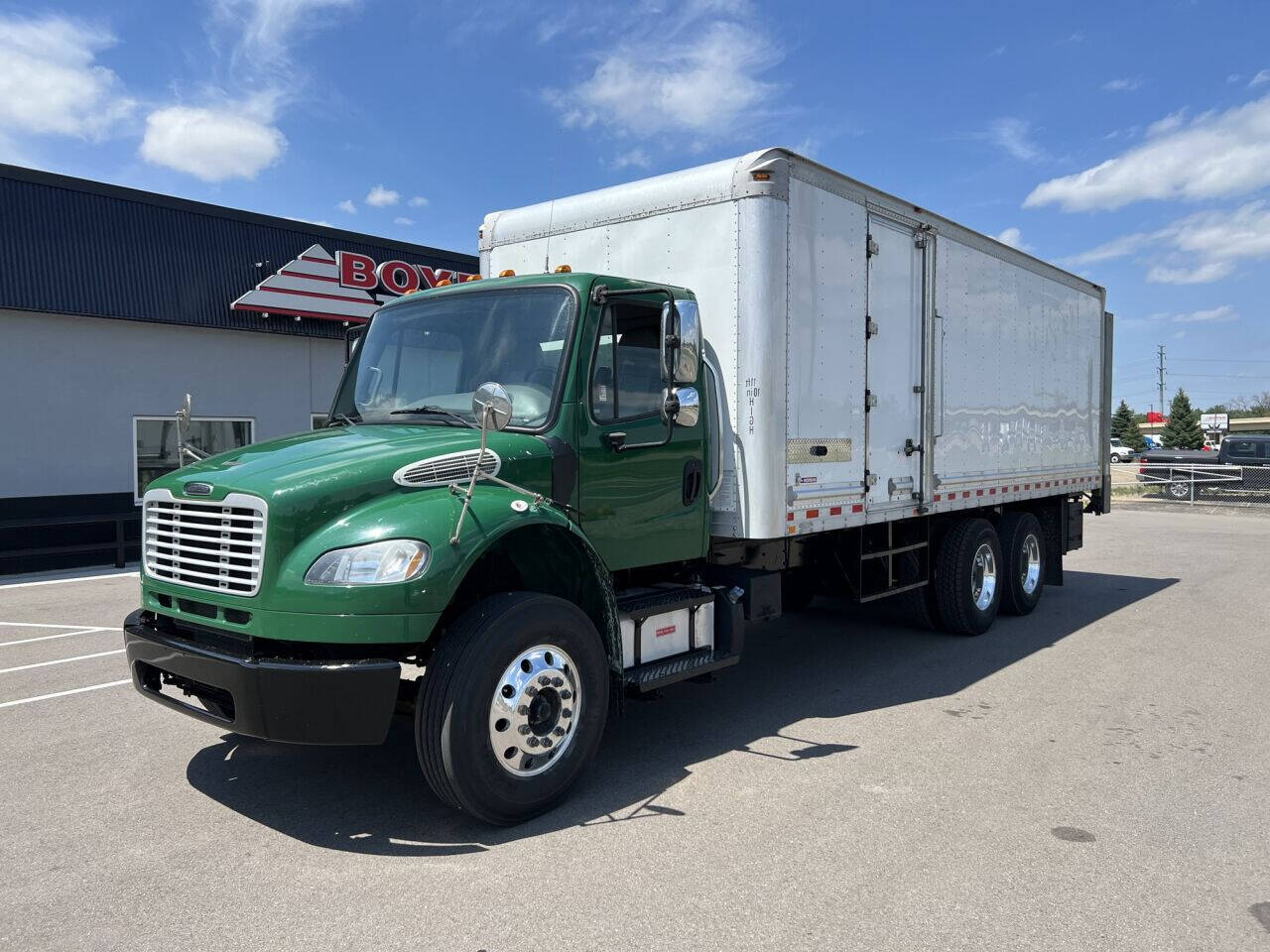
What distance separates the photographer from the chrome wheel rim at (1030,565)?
31.7ft

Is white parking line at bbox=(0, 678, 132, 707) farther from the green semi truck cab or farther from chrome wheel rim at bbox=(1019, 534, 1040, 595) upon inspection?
chrome wheel rim at bbox=(1019, 534, 1040, 595)

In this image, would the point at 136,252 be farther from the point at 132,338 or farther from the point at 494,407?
the point at 494,407

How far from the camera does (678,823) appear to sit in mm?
4309

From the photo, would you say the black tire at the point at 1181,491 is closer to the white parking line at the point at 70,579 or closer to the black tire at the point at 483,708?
the white parking line at the point at 70,579

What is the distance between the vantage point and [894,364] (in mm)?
7148

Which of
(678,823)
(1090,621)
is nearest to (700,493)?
(678,823)

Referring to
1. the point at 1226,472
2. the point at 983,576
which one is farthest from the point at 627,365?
the point at 1226,472

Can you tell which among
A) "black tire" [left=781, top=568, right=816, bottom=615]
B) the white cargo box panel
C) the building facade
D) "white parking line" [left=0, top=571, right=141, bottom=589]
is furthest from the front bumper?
"white parking line" [left=0, top=571, right=141, bottom=589]

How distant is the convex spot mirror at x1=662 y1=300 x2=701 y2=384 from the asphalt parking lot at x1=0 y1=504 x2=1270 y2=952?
2109mm

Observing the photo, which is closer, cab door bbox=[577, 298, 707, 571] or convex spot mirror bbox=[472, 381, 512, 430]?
convex spot mirror bbox=[472, 381, 512, 430]

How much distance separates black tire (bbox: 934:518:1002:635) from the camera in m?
8.30

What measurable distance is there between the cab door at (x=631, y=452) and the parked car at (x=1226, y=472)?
78.2 ft

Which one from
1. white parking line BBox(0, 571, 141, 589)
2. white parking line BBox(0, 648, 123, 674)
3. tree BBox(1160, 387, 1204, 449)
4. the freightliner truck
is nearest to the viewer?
the freightliner truck

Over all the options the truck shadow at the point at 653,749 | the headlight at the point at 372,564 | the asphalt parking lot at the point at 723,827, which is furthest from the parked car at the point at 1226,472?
the headlight at the point at 372,564
